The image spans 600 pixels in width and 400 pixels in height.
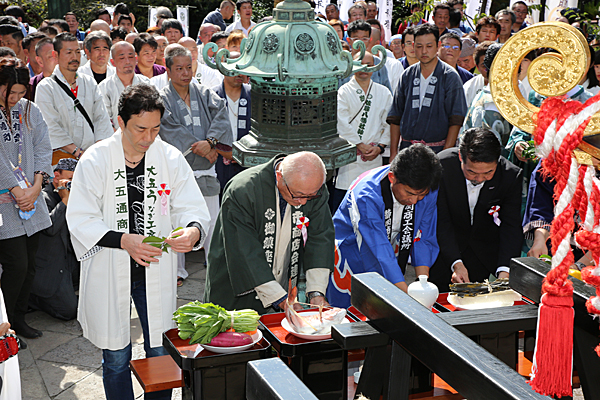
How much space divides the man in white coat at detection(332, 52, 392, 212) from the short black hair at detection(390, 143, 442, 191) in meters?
2.82

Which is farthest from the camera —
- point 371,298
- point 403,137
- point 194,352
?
point 403,137

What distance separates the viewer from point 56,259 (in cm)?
518

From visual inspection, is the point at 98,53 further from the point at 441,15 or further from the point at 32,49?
the point at 441,15

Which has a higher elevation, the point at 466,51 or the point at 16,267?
the point at 466,51

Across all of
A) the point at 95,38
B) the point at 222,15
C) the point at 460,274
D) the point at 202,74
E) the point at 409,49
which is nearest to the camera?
the point at 460,274

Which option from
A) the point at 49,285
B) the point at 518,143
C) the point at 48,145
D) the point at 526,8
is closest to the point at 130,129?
the point at 48,145

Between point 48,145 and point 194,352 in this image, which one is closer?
point 194,352

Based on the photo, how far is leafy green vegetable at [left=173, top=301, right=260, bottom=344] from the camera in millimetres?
2918

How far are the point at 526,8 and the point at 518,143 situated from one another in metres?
6.00

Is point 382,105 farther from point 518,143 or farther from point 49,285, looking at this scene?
point 49,285

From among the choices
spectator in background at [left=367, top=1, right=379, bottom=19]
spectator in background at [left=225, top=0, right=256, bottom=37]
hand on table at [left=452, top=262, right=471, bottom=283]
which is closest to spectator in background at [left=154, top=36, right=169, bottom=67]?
spectator in background at [left=225, top=0, right=256, bottom=37]

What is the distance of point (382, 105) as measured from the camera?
6.54 metres

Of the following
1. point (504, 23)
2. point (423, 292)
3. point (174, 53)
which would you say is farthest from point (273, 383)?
point (504, 23)

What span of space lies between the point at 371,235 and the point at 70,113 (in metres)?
3.29
